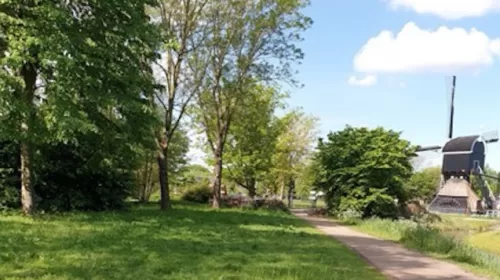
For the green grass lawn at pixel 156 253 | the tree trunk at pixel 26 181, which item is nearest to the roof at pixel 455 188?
the green grass lawn at pixel 156 253

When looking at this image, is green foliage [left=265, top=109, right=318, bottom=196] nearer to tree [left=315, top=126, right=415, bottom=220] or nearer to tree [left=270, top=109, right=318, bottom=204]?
tree [left=270, top=109, right=318, bottom=204]

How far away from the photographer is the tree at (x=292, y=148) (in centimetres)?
4531

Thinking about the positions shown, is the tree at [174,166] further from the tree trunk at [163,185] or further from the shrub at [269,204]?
the tree trunk at [163,185]

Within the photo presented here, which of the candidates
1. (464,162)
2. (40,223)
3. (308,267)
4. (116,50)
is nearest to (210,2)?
(116,50)

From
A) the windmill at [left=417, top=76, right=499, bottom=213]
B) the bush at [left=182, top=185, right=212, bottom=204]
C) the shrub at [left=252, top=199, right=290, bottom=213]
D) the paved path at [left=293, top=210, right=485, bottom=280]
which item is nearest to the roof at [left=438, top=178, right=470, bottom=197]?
the windmill at [left=417, top=76, right=499, bottom=213]

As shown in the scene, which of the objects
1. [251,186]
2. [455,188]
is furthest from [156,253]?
[455,188]

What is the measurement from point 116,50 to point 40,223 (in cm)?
558

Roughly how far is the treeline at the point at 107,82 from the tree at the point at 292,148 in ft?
36.8

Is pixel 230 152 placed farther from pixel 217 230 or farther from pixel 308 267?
pixel 308 267

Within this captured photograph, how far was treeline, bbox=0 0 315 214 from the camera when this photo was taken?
14.1 m

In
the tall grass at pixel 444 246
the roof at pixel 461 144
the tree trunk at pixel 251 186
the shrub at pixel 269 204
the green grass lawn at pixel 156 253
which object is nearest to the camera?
the green grass lawn at pixel 156 253

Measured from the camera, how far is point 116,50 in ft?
53.2

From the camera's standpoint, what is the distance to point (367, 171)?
2816 cm

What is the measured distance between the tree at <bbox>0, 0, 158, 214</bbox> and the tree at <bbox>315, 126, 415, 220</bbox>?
14.5 metres
